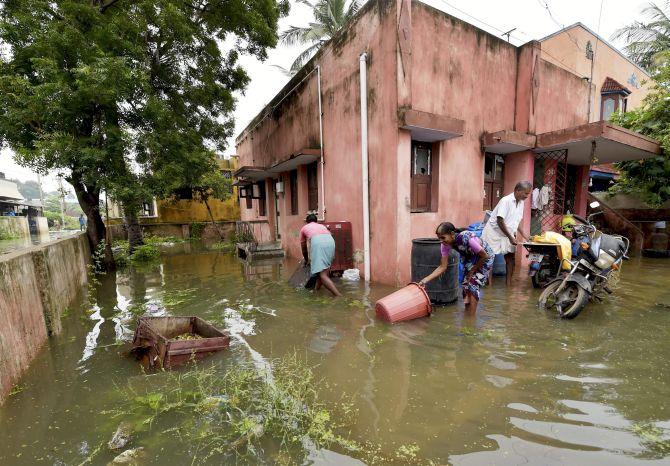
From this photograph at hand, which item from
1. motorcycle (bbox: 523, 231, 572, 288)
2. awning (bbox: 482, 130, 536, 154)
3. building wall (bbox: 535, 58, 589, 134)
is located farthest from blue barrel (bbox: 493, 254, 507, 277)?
building wall (bbox: 535, 58, 589, 134)

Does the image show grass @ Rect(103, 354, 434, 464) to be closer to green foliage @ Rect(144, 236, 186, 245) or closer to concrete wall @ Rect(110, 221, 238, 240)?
green foliage @ Rect(144, 236, 186, 245)

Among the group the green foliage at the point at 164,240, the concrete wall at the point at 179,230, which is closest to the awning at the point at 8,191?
the concrete wall at the point at 179,230

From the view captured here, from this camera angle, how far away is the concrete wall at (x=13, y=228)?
53.2 ft

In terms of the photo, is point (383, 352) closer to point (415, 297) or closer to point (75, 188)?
point (415, 297)

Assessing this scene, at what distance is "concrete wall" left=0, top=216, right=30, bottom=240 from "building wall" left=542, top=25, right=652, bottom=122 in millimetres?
26282

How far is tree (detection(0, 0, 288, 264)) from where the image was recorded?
641cm

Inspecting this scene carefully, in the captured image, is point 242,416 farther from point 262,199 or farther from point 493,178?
point 262,199

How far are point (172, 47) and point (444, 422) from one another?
461 inches

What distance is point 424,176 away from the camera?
6914 mm

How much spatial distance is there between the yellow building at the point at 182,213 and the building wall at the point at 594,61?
16197 mm

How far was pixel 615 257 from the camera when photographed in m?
4.43

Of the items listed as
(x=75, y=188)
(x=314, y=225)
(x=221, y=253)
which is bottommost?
(x=221, y=253)

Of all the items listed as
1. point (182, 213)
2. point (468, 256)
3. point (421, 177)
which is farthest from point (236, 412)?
point (182, 213)

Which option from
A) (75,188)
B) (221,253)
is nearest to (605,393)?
(75,188)
